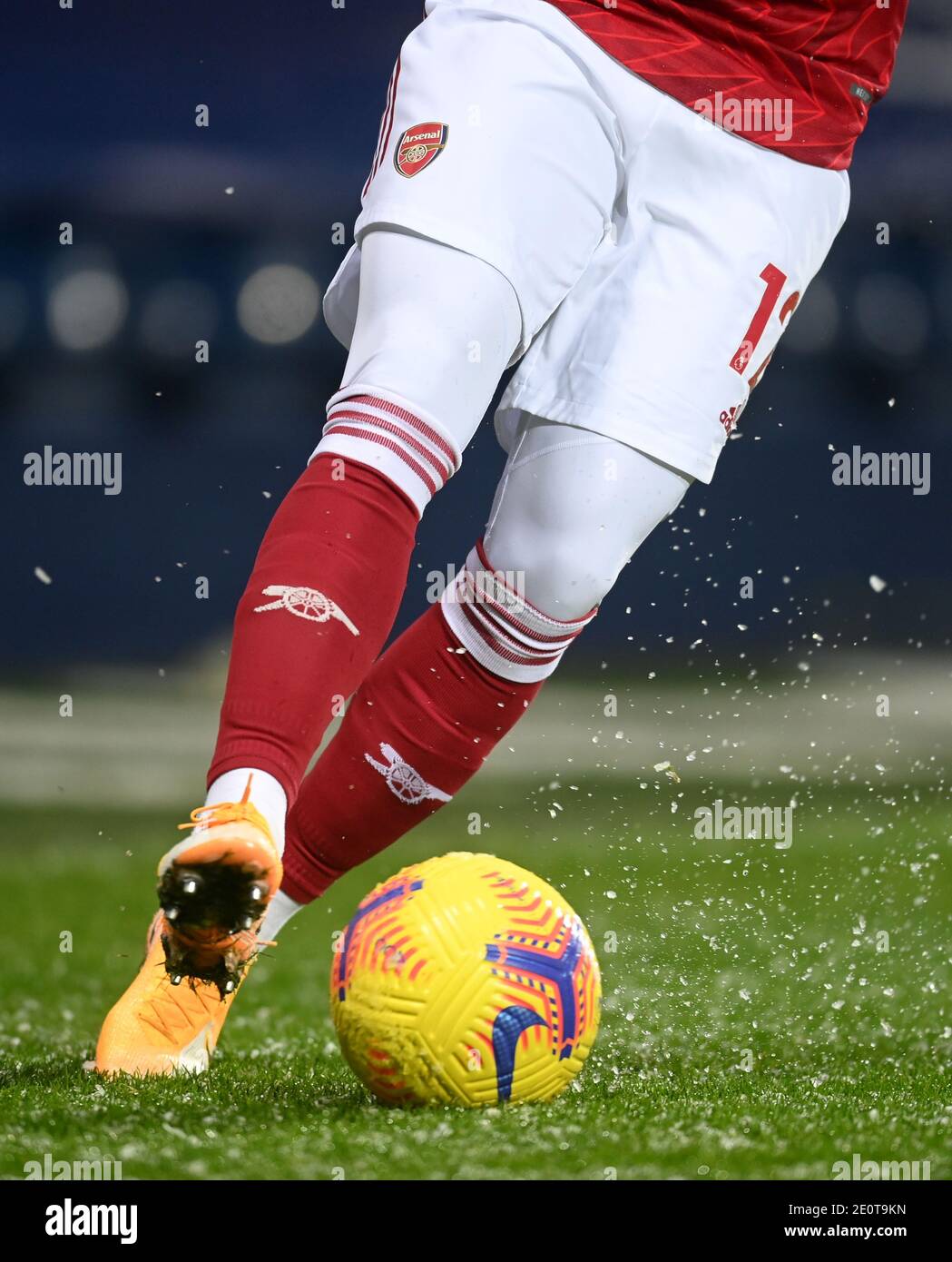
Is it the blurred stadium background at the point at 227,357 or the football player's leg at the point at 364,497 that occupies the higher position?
the blurred stadium background at the point at 227,357

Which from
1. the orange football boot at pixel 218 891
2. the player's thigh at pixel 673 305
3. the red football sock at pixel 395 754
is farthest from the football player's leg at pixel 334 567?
the red football sock at pixel 395 754

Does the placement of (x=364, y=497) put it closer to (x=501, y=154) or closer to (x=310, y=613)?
(x=310, y=613)

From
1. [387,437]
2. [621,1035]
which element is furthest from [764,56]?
[621,1035]

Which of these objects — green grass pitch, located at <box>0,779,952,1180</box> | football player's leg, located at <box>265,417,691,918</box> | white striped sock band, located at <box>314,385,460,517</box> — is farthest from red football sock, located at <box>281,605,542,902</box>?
white striped sock band, located at <box>314,385,460,517</box>

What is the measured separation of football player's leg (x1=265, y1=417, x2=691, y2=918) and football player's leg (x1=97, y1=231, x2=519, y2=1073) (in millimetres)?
205

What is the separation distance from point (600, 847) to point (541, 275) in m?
4.86

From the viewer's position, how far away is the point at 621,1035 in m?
2.37

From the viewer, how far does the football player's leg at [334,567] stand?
56.2 inches

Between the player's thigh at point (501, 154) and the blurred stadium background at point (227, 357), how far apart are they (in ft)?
14.9

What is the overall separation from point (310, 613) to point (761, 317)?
76cm

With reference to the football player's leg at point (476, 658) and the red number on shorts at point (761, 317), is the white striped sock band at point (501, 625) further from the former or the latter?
the red number on shorts at point (761, 317)

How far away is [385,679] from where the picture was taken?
2.06 m

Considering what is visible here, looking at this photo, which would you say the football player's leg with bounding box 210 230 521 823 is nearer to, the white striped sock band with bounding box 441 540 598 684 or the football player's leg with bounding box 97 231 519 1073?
the football player's leg with bounding box 97 231 519 1073
